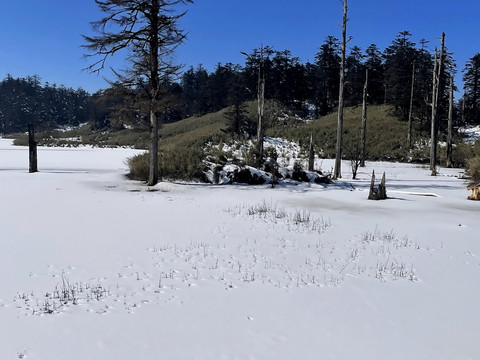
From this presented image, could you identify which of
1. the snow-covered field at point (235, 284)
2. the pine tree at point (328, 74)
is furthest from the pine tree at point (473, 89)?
the snow-covered field at point (235, 284)

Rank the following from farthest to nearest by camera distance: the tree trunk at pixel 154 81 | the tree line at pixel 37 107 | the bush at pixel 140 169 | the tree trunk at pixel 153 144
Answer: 1. the tree line at pixel 37 107
2. the bush at pixel 140 169
3. the tree trunk at pixel 153 144
4. the tree trunk at pixel 154 81

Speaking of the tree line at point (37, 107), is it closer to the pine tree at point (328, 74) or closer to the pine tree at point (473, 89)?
the pine tree at point (328, 74)

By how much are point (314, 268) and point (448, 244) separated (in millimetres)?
3644

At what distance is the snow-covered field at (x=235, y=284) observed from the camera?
386 centimetres

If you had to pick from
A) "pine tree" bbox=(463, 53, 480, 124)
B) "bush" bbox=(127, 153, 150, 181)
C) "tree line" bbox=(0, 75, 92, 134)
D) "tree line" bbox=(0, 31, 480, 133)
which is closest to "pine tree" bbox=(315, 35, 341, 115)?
"tree line" bbox=(0, 31, 480, 133)

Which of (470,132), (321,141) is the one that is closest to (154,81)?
(321,141)

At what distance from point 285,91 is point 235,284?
6517 centimetres

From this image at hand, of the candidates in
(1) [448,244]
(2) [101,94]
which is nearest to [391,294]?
(1) [448,244]

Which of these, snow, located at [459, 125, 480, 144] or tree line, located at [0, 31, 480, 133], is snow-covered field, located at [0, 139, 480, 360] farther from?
snow, located at [459, 125, 480, 144]

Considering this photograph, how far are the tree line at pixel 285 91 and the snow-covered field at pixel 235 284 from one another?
29.1 ft

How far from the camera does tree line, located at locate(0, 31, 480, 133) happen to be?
1867 cm

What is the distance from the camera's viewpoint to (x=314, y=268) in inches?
246

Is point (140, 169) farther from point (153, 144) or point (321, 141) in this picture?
point (321, 141)

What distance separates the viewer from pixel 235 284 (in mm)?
5508
